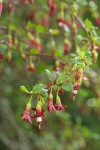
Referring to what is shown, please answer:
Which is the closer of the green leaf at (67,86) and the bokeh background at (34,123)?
the green leaf at (67,86)

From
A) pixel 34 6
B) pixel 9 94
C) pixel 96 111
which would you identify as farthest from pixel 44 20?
pixel 96 111

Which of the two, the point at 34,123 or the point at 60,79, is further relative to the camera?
the point at 34,123

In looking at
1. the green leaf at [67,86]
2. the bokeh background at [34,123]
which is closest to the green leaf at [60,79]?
the green leaf at [67,86]

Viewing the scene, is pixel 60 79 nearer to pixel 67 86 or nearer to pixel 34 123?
pixel 67 86

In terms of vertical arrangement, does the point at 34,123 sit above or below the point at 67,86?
above

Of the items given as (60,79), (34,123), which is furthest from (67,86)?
Result: (34,123)

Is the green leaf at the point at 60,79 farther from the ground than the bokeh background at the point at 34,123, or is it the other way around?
the bokeh background at the point at 34,123

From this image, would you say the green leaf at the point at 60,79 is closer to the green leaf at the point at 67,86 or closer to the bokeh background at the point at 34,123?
the green leaf at the point at 67,86

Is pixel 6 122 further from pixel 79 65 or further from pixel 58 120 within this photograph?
pixel 79 65

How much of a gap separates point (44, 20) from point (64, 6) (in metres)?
1.09

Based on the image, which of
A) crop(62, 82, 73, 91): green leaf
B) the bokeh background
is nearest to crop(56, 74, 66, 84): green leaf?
crop(62, 82, 73, 91): green leaf

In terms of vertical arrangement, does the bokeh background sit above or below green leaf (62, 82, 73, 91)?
above

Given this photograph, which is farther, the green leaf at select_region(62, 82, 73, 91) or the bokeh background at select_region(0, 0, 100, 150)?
the bokeh background at select_region(0, 0, 100, 150)

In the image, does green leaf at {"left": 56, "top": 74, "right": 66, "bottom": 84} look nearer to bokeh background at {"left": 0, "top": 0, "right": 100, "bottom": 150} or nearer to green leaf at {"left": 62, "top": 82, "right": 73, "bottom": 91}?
green leaf at {"left": 62, "top": 82, "right": 73, "bottom": 91}
